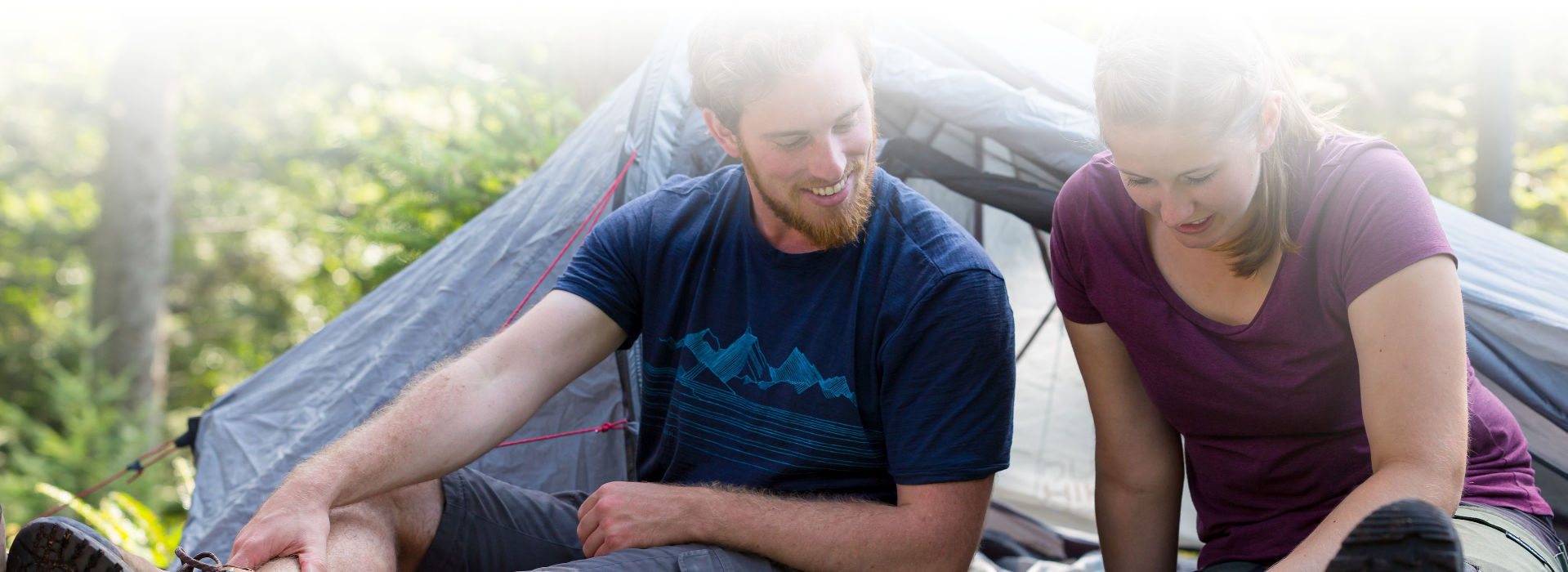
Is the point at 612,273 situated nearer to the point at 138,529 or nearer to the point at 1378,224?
the point at 1378,224

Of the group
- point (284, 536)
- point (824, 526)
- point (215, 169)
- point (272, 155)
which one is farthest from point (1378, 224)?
point (215, 169)

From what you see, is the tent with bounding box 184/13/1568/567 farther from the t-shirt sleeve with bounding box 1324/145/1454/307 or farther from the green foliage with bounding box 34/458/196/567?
the green foliage with bounding box 34/458/196/567

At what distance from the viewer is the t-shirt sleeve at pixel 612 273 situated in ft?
6.18

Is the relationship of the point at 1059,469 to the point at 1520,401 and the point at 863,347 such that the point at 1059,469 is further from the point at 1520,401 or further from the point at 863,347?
the point at 863,347

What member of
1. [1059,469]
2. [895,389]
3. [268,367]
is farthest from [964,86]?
[268,367]

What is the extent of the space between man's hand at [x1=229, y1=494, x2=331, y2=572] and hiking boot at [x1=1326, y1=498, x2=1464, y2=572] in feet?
4.07

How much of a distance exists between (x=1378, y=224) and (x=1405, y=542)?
1.66 feet

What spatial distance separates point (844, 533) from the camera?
158 centimetres

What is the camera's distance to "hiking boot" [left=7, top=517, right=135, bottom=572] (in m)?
1.28

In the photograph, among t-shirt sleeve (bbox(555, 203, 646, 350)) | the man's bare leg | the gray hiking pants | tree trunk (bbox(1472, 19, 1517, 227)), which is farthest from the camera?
tree trunk (bbox(1472, 19, 1517, 227))

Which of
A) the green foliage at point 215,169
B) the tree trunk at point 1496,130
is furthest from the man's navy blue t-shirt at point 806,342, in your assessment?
the green foliage at point 215,169

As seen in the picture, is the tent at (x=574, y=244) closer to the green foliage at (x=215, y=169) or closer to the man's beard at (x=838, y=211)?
the man's beard at (x=838, y=211)

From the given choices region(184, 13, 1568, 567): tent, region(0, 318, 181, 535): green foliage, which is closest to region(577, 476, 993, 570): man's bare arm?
region(184, 13, 1568, 567): tent

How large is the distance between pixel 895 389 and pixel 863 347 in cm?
8
